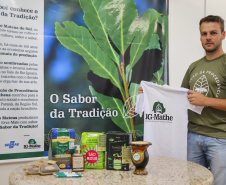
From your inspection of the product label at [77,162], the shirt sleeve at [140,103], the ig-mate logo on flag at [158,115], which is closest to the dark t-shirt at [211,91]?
the ig-mate logo on flag at [158,115]

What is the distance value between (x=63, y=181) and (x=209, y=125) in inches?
50.4

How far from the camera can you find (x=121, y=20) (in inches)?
120

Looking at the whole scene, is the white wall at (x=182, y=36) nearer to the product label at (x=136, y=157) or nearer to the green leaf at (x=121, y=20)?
the green leaf at (x=121, y=20)

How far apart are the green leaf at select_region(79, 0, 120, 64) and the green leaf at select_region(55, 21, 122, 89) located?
0.06m

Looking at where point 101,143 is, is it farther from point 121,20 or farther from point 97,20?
point 121,20

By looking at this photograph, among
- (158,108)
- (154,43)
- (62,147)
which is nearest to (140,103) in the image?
(158,108)

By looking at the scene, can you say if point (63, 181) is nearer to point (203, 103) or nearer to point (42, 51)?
point (203, 103)

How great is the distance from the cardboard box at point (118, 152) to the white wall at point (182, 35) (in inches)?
75.9

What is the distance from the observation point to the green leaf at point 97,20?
9.46 ft

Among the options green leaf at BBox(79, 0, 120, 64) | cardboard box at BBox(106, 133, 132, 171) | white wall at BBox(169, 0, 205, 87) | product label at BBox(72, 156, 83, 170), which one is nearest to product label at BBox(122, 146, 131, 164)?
cardboard box at BBox(106, 133, 132, 171)

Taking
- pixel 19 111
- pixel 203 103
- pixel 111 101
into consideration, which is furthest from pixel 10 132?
pixel 203 103

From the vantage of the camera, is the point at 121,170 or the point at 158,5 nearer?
the point at 121,170

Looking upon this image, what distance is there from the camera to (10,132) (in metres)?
2.53

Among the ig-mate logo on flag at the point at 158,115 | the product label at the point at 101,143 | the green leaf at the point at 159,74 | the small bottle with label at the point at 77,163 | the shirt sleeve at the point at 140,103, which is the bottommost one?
the small bottle with label at the point at 77,163
